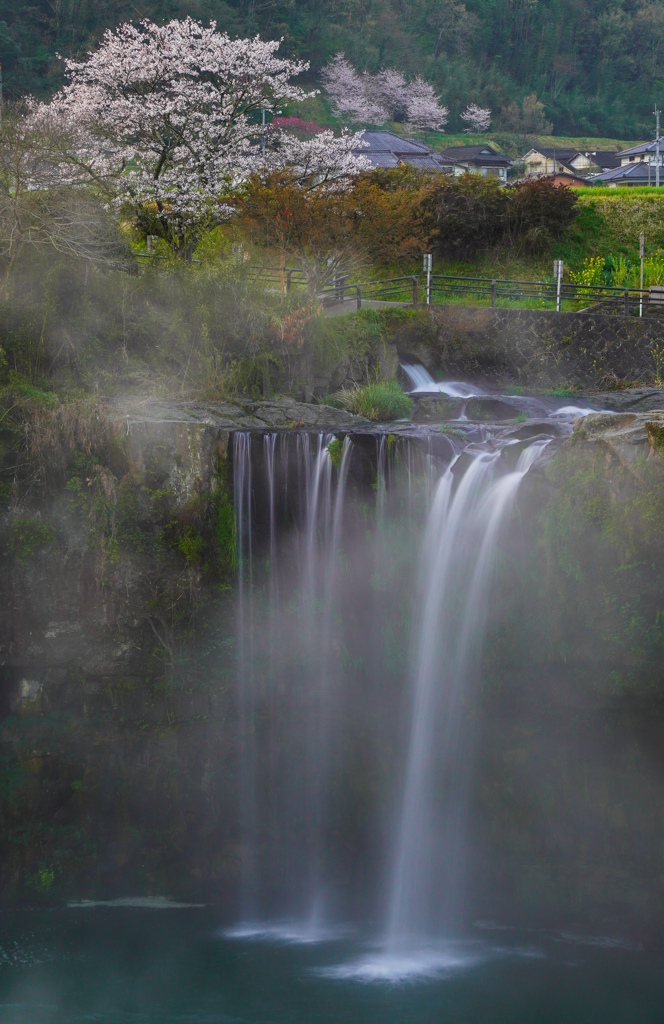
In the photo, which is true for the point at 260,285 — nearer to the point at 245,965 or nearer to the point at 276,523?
the point at 276,523

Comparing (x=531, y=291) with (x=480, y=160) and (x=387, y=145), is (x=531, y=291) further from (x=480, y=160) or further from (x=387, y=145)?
(x=480, y=160)

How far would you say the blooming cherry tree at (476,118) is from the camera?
59.7m

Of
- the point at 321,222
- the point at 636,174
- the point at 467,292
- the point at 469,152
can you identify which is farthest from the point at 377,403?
the point at 469,152

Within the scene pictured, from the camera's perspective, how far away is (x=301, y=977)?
384 inches

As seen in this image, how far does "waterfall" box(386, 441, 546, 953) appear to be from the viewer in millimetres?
11414

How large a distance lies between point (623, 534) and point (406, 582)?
A: 122 inches

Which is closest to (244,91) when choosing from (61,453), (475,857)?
(61,453)

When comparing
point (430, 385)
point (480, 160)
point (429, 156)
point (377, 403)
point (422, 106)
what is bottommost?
point (377, 403)

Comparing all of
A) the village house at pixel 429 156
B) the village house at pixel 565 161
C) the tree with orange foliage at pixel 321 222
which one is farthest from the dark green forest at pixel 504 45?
the tree with orange foliage at pixel 321 222

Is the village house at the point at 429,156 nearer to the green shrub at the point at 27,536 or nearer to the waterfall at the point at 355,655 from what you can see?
the waterfall at the point at 355,655

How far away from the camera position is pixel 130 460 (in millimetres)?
12227

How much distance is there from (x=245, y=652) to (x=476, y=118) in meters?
56.5

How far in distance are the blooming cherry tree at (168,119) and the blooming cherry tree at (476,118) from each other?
43.2 meters

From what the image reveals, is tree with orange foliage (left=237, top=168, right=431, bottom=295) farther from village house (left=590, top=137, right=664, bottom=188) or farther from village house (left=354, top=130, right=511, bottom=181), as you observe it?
village house (left=590, top=137, right=664, bottom=188)
